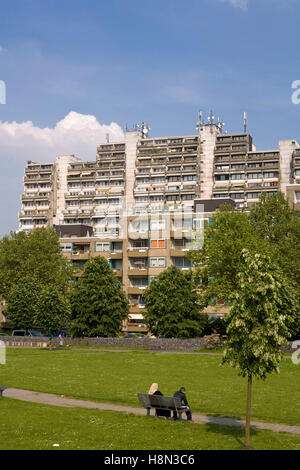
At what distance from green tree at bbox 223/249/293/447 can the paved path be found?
3.47 meters

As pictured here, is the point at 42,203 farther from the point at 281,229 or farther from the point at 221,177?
the point at 281,229

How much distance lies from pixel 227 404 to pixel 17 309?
52.8 m

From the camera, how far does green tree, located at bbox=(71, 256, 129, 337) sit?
223 feet

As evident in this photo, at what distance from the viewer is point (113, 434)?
61.1 ft

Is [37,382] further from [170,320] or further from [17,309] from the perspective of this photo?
[17,309]

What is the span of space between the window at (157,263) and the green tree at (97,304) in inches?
933

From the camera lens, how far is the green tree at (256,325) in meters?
18.0

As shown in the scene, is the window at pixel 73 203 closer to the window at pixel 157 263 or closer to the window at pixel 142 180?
the window at pixel 142 180

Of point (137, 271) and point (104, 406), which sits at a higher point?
point (137, 271)

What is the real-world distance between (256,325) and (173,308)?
4461 cm

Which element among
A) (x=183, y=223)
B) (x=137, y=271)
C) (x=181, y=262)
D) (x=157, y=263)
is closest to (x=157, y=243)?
(x=157, y=263)

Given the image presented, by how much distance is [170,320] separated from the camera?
6216 cm

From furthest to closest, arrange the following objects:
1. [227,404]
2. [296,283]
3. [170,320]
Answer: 1. [296,283]
2. [170,320]
3. [227,404]
